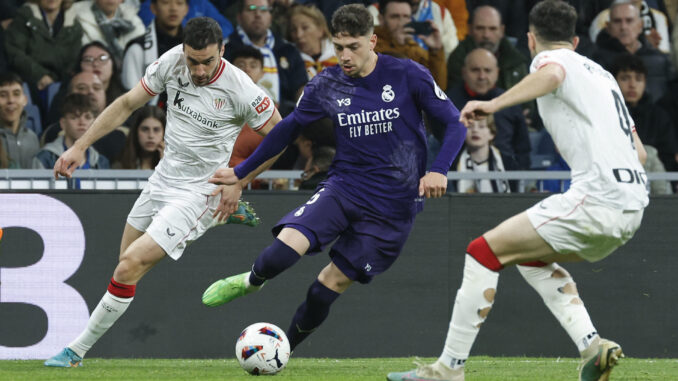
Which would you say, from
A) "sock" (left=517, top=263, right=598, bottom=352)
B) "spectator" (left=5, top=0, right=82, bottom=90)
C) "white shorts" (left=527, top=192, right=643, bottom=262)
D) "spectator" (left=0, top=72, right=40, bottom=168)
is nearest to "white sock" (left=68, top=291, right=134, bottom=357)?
"spectator" (left=0, top=72, right=40, bottom=168)

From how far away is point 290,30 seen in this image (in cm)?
1184

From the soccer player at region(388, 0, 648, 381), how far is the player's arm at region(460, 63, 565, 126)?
12 mm

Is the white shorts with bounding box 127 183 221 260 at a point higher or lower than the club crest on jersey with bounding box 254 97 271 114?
lower

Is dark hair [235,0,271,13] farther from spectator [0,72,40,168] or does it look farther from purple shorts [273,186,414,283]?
purple shorts [273,186,414,283]

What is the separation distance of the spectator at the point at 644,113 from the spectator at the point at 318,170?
3.46 meters

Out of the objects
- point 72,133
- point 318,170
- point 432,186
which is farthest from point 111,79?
point 432,186

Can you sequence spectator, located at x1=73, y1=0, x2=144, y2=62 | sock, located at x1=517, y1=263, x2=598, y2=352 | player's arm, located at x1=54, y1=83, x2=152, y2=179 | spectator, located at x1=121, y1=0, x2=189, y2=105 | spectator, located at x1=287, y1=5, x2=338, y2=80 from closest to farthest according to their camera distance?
sock, located at x1=517, y1=263, x2=598, y2=352
player's arm, located at x1=54, y1=83, x2=152, y2=179
spectator, located at x1=121, y1=0, x2=189, y2=105
spectator, located at x1=73, y1=0, x2=144, y2=62
spectator, located at x1=287, y1=5, x2=338, y2=80

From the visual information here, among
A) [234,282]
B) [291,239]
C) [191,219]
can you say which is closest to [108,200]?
[191,219]

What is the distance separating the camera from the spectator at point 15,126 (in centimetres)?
1022

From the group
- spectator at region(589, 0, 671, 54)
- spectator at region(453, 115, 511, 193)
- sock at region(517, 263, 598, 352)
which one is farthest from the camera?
spectator at region(589, 0, 671, 54)

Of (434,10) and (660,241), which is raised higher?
(434,10)

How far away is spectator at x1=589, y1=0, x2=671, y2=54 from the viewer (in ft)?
41.0

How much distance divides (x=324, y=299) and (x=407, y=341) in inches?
93.4

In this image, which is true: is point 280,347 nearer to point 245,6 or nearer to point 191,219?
point 191,219
